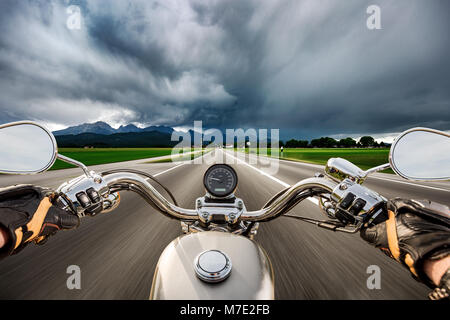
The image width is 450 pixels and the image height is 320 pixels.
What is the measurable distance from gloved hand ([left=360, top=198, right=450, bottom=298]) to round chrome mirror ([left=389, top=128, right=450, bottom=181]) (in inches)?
8.9

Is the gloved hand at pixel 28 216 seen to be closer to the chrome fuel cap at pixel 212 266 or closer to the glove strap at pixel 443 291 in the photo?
the chrome fuel cap at pixel 212 266

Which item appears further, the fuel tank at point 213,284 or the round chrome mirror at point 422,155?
the round chrome mirror at point 422,155

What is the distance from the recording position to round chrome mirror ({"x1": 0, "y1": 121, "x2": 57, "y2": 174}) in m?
1.11

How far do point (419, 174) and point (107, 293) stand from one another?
2449 mm

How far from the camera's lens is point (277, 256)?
7.33ft

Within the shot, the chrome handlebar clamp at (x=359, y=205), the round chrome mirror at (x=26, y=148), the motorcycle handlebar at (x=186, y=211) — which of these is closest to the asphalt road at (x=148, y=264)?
the motorcycle handlebar at (x=186, y=211)

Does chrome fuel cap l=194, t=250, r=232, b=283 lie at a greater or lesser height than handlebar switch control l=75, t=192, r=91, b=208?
lesser

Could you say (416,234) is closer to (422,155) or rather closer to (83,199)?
(422,155)

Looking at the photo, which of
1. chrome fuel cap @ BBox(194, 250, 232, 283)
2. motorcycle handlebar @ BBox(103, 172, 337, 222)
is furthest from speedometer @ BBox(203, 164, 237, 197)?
chrome fuel cap @ BBox(194, 250, 232, 283)

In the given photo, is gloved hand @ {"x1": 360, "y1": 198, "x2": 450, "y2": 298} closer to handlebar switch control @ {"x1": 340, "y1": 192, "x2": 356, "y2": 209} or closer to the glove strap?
the glove strap

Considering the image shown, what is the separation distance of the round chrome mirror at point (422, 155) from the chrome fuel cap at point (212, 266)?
1053mm

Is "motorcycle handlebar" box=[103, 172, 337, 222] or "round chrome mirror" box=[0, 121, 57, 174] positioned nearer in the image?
"round chrome mirror" box=[0, 121, 57, 174]

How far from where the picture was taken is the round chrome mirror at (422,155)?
1.06 m
